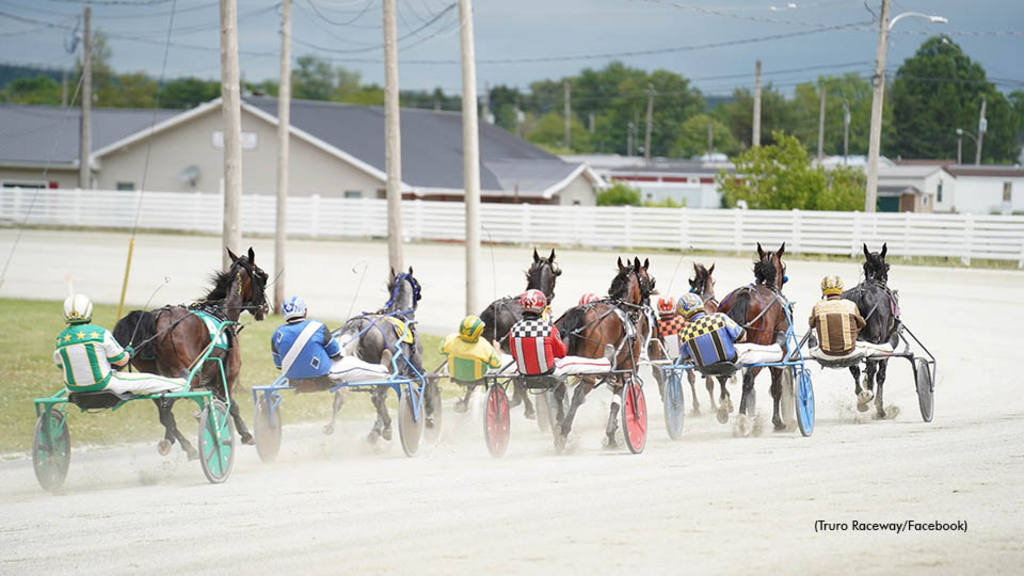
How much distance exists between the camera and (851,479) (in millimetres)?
11133

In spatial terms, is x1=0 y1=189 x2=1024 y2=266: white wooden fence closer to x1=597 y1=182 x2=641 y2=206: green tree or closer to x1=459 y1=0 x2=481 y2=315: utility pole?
x1=597 y1=182 x2=641 y2=206: green tree

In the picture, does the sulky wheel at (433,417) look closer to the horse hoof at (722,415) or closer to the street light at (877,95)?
the horse hoof at (722,415)

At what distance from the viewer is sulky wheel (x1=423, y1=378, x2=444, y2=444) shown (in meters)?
14.9

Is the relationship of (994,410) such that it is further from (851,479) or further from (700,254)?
(700,254)

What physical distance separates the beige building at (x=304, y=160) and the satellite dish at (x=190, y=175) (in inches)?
1.6

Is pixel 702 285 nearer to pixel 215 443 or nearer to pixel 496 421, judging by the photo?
pixel 496 421

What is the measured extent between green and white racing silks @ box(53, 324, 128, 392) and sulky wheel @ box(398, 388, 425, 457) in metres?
3.24

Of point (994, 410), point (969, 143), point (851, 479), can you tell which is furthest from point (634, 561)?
point (969, 143)

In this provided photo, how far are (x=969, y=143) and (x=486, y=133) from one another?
51.5 m

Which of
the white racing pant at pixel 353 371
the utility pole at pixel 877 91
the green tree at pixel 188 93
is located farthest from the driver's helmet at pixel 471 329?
the green tree at pixel 188 93

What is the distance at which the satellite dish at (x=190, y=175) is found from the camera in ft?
169

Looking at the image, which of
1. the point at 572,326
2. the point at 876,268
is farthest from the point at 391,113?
the point at 876,268

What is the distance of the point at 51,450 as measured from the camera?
1155 centimetres

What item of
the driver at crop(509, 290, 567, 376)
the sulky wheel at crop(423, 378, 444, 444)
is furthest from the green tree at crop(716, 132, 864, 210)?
the driver at crop(509, 290, 567, 376)
